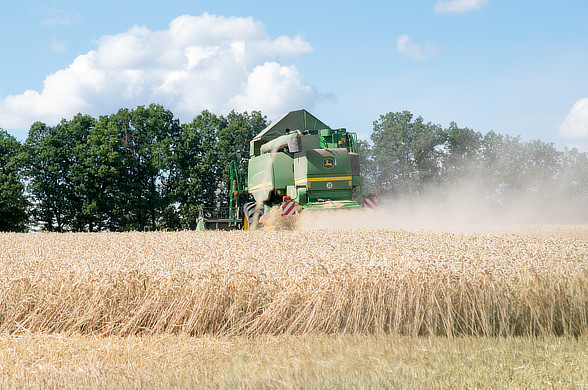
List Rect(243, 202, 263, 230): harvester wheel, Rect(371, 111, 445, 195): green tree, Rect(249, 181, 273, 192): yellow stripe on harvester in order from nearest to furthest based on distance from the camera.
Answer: Rect(249, 181, 273, 192): yellow stripe on harvester → Rect(243, 202, 263, 230): harvester wheel → Rect(371, 111, 445, 195): green tree

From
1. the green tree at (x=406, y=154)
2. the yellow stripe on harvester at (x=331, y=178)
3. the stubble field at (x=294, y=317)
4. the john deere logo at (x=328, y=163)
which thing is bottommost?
the stubble field at (x=294, y=317)

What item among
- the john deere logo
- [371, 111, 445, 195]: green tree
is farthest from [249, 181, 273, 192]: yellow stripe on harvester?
[371, 111, 445, 195]: green tree

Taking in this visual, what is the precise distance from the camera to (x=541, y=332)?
176 inches

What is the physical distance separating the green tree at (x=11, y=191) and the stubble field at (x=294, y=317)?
2688cm

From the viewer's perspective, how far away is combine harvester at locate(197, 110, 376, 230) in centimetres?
1324

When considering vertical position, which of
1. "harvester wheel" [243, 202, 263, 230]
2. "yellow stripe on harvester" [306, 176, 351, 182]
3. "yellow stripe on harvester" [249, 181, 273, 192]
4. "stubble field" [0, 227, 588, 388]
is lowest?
"stubble field" [0, 227, 588, 388]

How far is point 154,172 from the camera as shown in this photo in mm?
33594

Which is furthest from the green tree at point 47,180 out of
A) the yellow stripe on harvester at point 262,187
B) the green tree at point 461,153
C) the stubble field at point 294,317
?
the stubble field at point 294,317

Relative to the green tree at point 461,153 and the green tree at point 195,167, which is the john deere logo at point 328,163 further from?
the green tree at point 461,153

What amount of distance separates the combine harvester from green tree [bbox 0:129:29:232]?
749 inches

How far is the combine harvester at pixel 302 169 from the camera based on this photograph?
13242mm

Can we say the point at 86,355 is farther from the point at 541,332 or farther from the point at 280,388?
the point at 541,332

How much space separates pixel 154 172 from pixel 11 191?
823 centimetres

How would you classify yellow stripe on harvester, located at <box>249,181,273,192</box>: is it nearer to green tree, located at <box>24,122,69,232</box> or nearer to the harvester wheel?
the harvester wheel
